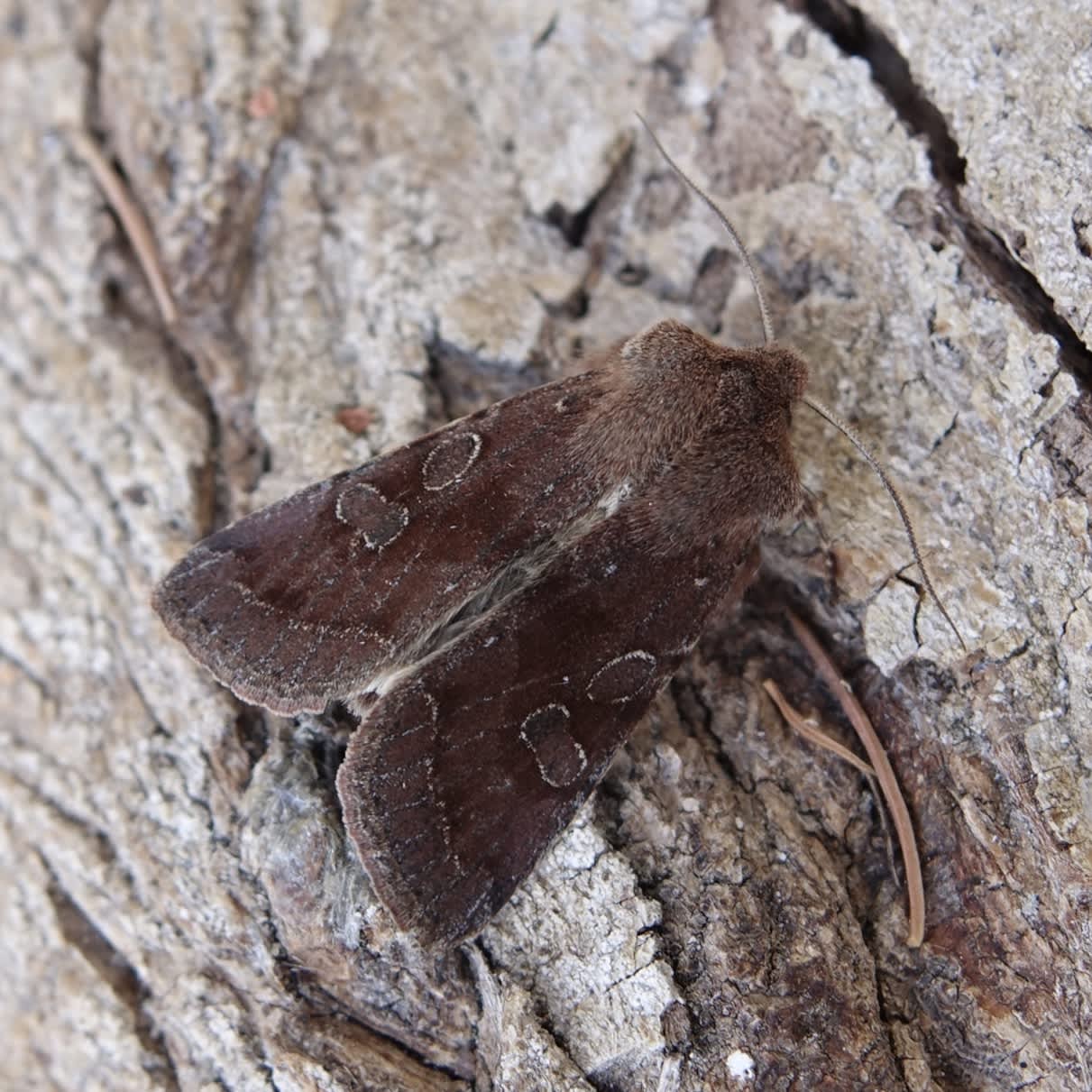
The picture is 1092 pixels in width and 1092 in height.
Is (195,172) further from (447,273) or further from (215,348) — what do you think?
(447,273)

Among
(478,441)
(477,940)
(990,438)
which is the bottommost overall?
(477,940)

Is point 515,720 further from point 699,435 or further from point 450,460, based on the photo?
point 699,435

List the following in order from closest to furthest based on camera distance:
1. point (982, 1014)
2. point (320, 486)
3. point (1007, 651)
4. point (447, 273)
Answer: point (982, 1014) < point (1007, 651) < point (320, 486) < point (447, 273)

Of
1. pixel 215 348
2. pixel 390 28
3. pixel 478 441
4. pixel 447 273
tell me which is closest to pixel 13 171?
pixel 215 348

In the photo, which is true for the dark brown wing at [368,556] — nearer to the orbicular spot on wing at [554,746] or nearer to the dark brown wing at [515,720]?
the dark brown wing at [515,720]

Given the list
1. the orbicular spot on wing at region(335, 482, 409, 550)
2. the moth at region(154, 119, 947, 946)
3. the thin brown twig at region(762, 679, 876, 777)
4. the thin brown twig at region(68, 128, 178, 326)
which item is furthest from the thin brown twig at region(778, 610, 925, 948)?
the thin brown twig at region(68, 128, 178, 326)
